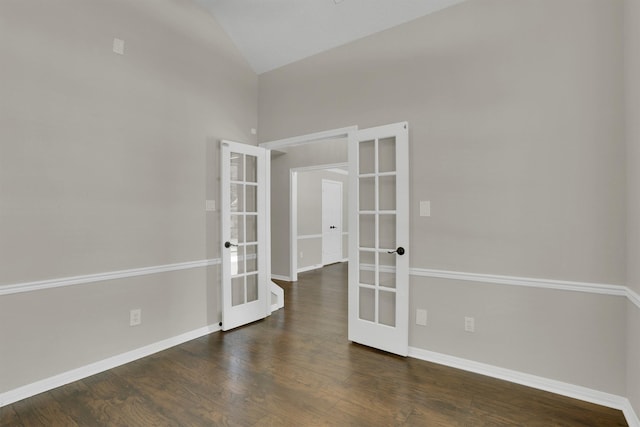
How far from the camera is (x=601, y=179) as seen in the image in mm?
2154

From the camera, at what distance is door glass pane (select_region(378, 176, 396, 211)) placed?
2994 mm

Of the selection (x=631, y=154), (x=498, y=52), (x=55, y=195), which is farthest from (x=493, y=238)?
(x=55, y=195)

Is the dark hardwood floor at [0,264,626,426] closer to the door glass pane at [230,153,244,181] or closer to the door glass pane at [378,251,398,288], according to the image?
the door glass pane at [378,251,398,288]

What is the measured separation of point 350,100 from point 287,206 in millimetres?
3133

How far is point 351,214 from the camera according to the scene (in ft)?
10.6

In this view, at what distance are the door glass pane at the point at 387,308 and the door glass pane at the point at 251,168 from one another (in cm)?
201

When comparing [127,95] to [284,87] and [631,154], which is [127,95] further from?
[631,154]

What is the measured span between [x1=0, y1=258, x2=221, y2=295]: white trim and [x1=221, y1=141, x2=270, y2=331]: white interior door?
0.31 m

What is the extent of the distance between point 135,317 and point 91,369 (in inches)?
18.4

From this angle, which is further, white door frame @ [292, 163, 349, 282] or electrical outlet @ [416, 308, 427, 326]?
white door frame @ [292, 163, 349, 282]

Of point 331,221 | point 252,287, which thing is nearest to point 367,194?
point 252,287

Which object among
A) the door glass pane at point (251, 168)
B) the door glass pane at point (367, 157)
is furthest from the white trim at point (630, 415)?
the door glass pane at point (251, 168)

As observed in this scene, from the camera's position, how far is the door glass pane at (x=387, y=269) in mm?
3004

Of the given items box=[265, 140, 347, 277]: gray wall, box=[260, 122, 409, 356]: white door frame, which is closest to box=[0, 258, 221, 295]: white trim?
box=[260, 122, 409, 356]: white door frame
